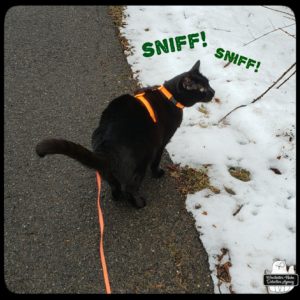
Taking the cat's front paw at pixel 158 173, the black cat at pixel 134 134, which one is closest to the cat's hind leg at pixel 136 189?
the black cat at pixel 134 134

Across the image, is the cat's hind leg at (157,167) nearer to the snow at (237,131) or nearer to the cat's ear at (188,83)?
the snow at (237,131)

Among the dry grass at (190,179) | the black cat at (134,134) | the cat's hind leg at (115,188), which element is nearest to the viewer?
the black cat at (134,134)

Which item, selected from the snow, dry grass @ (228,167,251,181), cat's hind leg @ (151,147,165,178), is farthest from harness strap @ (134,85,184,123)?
dry grass @ (228,167,251,181)

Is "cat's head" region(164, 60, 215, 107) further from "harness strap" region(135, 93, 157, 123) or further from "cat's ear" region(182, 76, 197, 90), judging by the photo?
"harness strap" region(135, 93, 157, 123)

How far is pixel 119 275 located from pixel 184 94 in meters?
1.38

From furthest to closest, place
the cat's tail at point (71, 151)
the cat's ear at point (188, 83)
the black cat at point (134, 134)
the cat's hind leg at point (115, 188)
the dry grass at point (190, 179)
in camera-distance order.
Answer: the dry grass at point (190, 179)
the cat's ear at point (188, 83)
the cat's hind leg at point (115, 188)
the black cat at point (134, 134)
the cat's tail at point (71, 151)

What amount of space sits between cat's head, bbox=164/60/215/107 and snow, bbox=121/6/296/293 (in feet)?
1.85

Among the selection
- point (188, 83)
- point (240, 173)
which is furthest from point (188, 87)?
point (240, 173)

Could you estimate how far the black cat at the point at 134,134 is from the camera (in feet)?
7.33

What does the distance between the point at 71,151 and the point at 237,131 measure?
5.97ft

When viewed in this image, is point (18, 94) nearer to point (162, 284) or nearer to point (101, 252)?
point (101, 252)

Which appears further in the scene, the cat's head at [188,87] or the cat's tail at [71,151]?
the cat's head at [188,87]
